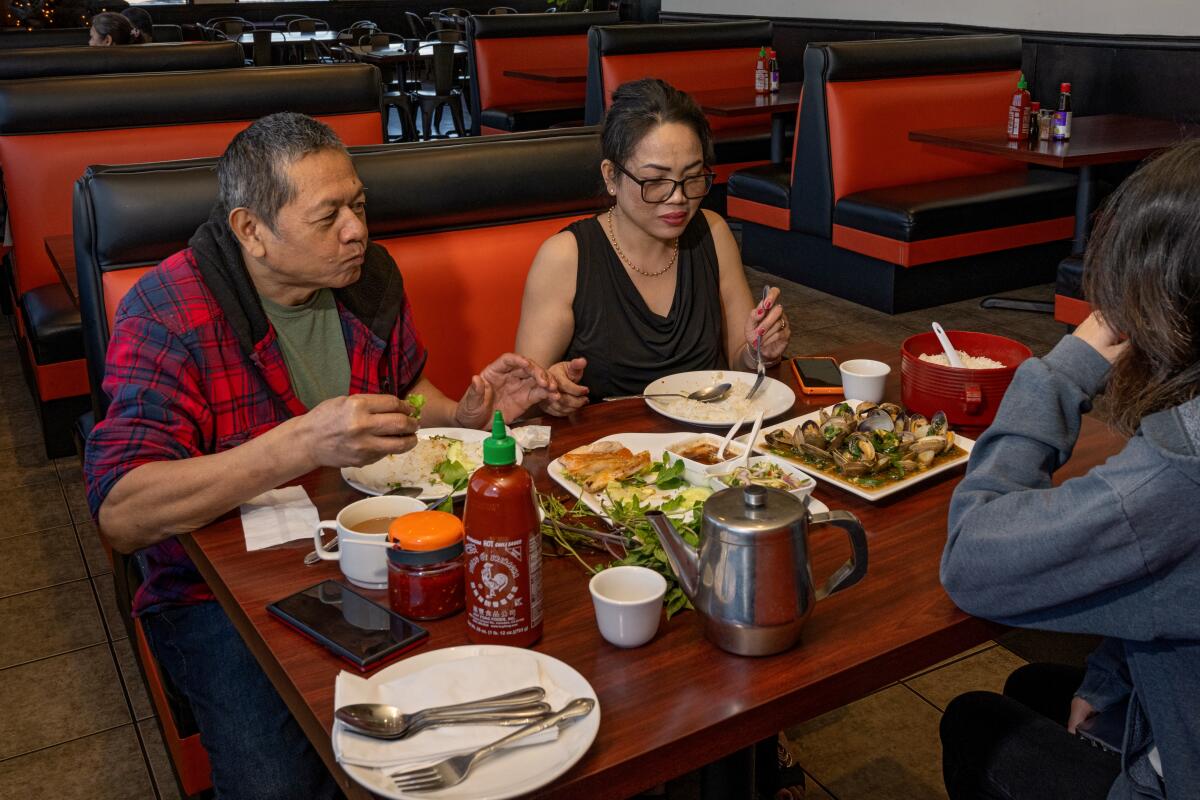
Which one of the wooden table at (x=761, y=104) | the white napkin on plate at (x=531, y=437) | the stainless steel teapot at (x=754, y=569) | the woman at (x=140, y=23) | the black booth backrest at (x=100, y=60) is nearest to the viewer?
the stainless steel teapot at (x=754, y=569)

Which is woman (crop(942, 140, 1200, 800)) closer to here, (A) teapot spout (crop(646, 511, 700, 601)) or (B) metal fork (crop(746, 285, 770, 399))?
(A) teapot spout (crop(646, 511, 700, 601))

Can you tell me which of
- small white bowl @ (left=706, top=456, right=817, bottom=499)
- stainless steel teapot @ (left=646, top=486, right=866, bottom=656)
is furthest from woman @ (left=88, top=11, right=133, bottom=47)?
stainless steel teapot @ (left=646, top=486, right=866, bottom=656)

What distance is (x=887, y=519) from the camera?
1.54 meters

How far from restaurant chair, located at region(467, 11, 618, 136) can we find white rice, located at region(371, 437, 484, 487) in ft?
16.7

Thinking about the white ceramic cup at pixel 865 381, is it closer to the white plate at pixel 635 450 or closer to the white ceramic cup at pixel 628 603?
the white plate at pixel 635 450

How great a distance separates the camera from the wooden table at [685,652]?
3.62 ft

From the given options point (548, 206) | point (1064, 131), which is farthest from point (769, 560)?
point (1064, 131)

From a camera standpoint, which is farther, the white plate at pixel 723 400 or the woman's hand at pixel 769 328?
the woman's hand at pixel 769 328

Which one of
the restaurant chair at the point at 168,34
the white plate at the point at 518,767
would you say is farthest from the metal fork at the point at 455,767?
the restaurant chair at the point at 168,34

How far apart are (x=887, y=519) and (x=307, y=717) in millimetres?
810

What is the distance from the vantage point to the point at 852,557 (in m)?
1.28

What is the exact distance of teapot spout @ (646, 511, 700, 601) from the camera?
1.25 m

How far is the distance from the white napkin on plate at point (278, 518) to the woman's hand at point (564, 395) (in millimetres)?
455

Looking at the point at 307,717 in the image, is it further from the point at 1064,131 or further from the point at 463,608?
the point at 1064,131
